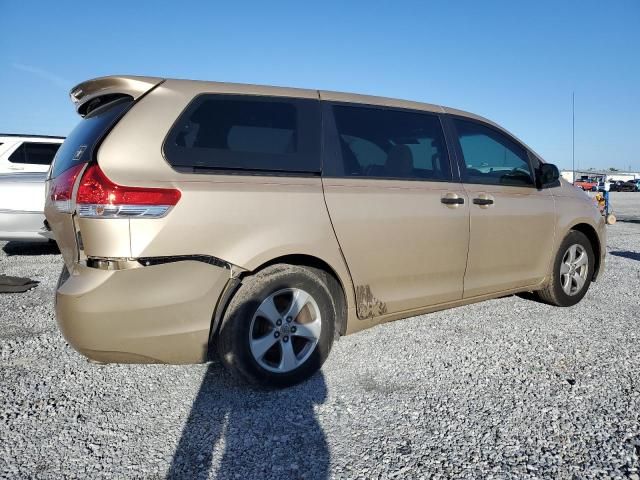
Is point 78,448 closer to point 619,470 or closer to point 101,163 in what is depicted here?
point 101,163

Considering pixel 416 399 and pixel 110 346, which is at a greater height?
pixel 110 346

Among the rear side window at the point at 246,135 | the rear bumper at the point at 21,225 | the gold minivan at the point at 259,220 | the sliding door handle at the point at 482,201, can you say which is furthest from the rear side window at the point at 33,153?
the sliding door handle at the point at 482,201

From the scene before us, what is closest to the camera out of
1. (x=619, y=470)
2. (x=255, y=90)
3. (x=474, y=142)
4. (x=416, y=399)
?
(x=619, y=470)

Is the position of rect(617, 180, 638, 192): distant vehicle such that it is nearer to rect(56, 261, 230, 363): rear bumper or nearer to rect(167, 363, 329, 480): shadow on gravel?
rect(167, 363, 329, 480): shadow on gravel

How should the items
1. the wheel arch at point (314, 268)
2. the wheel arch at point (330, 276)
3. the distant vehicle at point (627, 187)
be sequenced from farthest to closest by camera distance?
the distant vehicle at point (627, 187), the wheel arch at point (330, 276), the wheel arch at point (314, 268)

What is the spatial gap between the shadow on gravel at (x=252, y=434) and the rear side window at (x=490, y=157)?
80.7 inches

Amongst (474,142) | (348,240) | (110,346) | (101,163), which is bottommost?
(110,346)

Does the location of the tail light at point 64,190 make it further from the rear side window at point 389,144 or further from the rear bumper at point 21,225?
the rear bumper at point 21,225

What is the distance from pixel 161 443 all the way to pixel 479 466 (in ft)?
4.83

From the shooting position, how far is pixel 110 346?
241 centimetres

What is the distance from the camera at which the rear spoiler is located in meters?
2.62

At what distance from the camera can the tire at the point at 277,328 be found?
8.63 feet

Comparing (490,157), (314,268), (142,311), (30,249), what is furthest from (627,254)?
(30,249)

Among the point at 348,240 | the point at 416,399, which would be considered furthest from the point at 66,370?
the point at 416,399
